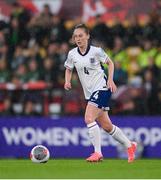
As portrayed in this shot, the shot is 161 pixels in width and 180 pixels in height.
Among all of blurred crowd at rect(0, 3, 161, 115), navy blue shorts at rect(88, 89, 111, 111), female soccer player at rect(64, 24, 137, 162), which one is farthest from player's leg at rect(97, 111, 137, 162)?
blurred crowd at rect(0, 3, 161, 115)

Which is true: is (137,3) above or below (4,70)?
above

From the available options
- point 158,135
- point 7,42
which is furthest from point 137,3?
point 158,135

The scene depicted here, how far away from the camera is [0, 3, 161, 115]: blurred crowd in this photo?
64.3 ft

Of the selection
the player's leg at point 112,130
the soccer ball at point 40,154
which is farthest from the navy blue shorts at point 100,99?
the soccer ball at point 40,154

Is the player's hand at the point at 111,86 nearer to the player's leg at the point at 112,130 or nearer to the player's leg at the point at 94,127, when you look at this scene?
the player's leg at the point at 94,127

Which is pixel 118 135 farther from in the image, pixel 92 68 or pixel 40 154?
pixel 40 154

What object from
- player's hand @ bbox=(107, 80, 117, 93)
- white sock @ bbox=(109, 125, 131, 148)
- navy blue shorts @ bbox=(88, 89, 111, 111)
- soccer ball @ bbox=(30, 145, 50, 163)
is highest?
player's hand @ bbox=(107, 80, 117, 93)

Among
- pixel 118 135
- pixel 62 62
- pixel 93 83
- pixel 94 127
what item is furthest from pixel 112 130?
pixel 62 62

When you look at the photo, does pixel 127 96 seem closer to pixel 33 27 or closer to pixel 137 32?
pixel 137 32

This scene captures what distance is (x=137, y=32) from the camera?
21656 mm

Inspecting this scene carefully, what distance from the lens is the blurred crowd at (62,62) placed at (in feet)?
64.3

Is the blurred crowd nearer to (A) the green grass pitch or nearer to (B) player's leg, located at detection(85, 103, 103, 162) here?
(B) player's leg, located at detection(85, 103, 103, 162)

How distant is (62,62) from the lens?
818 inches

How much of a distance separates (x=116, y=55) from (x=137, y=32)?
1.41 m
